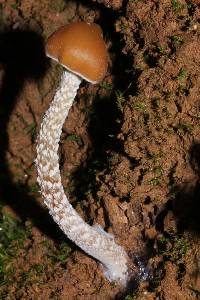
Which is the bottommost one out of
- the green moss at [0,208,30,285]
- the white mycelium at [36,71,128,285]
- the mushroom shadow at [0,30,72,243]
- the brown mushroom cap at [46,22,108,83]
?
the green moss at [0,208,30,285]

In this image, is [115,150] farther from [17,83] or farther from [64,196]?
[17,83]

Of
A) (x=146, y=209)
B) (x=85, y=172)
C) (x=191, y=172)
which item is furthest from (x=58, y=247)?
(x=191, y=172)

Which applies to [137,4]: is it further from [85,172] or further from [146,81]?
[85,172]

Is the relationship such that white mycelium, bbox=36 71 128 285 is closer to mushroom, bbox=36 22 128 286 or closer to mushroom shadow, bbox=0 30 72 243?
mushroom, bbox=36 22 128 286

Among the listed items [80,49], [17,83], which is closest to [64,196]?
[80,49]

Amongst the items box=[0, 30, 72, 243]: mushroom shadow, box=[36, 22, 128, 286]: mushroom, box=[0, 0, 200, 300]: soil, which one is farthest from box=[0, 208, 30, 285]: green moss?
box=[36, 22, 128, 286]: mushroom
